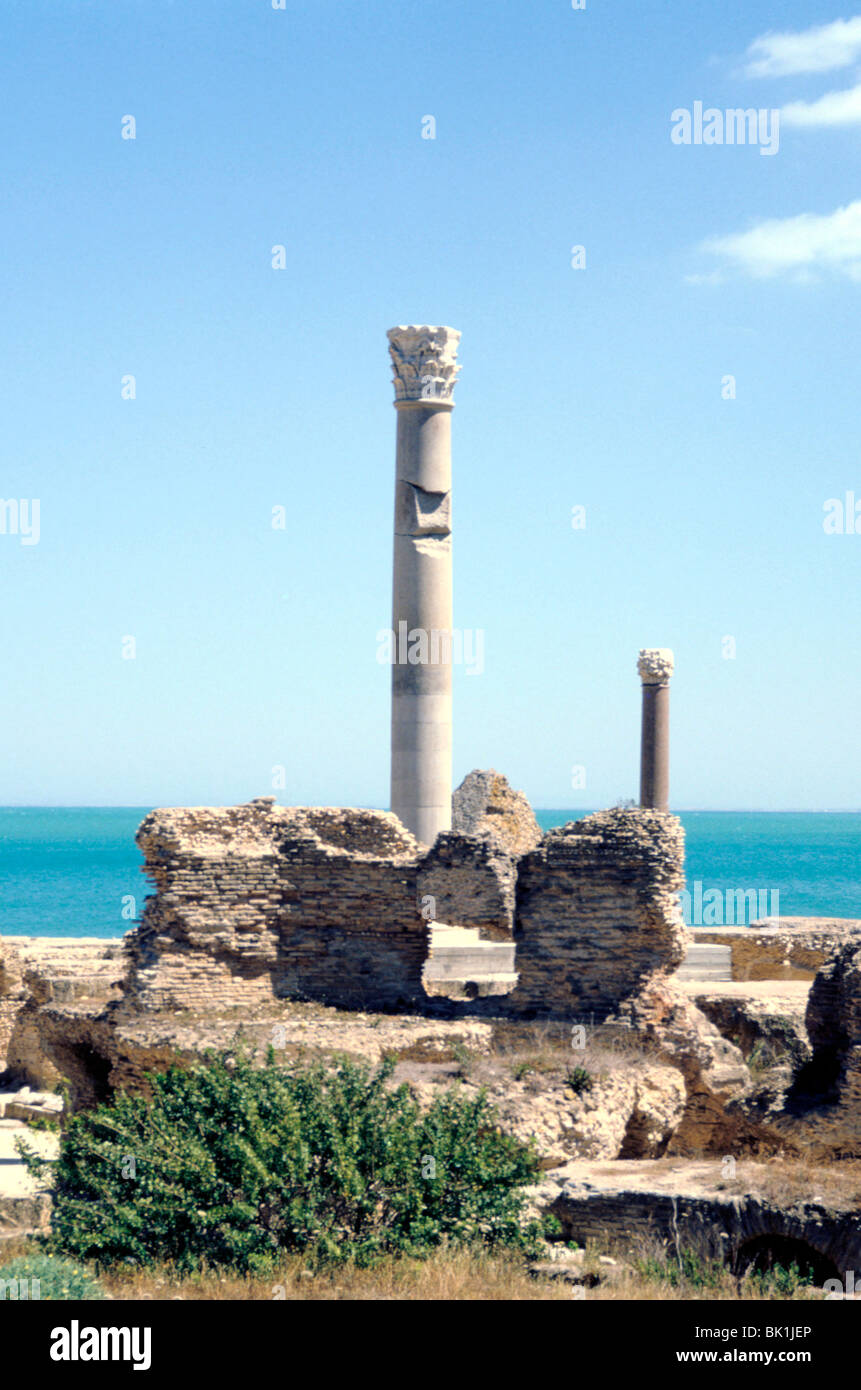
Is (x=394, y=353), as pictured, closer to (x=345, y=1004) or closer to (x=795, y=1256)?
(x=345, y=1004)

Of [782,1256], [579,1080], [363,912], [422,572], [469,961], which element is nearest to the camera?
[782,1256]

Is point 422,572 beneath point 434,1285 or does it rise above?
above

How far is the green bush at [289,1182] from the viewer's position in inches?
412

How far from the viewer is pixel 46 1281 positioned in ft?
28.8

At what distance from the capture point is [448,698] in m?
26.1

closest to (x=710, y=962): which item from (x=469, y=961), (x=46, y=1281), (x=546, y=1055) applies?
(x=469, y=961)

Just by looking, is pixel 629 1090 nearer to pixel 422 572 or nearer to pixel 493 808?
pixel 422 572

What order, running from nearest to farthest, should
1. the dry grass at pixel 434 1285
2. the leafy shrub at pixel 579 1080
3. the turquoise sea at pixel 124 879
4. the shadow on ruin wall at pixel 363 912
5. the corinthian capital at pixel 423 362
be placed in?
the dry grass at pixel 434 1285, the leafy shrub at pixel 579 1080, the shadow on ruin wall at pixel 363 912, the corinthian capital at pixel 423 362, the turquoise sea at pixel 124 879

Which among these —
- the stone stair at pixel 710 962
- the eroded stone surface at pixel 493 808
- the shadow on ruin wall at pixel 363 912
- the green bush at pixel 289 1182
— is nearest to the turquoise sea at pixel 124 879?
the eroded stone surface at pixel 493 808

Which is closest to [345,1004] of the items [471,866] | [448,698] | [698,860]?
[471,866]

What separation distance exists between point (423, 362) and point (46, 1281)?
1924 cm

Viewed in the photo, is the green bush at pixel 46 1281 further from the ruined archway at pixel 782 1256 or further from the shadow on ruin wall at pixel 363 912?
the shadow on ruin wall at pixel 363 912

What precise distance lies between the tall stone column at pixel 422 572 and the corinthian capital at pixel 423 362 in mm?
17
